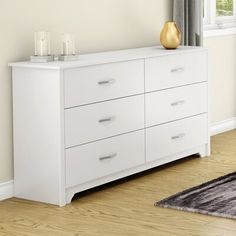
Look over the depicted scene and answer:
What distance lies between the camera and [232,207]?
3.96 metres

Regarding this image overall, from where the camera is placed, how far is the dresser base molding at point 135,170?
419 cm

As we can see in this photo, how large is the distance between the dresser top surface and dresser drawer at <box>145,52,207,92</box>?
4cm

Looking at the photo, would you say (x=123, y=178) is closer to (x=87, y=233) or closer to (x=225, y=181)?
(x=225, y=181)

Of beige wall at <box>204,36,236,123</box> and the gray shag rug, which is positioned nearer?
the gray shag rug

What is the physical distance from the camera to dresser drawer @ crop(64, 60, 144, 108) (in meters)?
4.08

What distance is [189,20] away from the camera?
560 centimetres

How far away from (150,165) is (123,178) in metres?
0.22

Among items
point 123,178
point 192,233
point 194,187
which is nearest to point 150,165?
point 123,178

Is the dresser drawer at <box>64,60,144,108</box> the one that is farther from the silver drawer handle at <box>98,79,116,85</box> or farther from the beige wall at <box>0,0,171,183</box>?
the beige wall at <box>0,0,171,183</box>

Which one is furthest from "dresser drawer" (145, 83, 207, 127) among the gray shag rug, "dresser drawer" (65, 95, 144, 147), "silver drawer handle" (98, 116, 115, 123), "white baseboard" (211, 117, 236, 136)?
"white baseboard" (211, 117, 236, 136)

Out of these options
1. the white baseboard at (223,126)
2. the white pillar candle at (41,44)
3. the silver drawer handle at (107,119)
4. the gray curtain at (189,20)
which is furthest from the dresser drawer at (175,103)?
the white baseboard at (223,126)

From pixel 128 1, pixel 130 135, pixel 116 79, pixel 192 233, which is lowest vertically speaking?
pixel 192 233

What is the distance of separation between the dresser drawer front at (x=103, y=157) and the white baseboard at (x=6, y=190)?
39 centimetres

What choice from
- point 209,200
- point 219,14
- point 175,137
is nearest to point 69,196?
point 209,200
